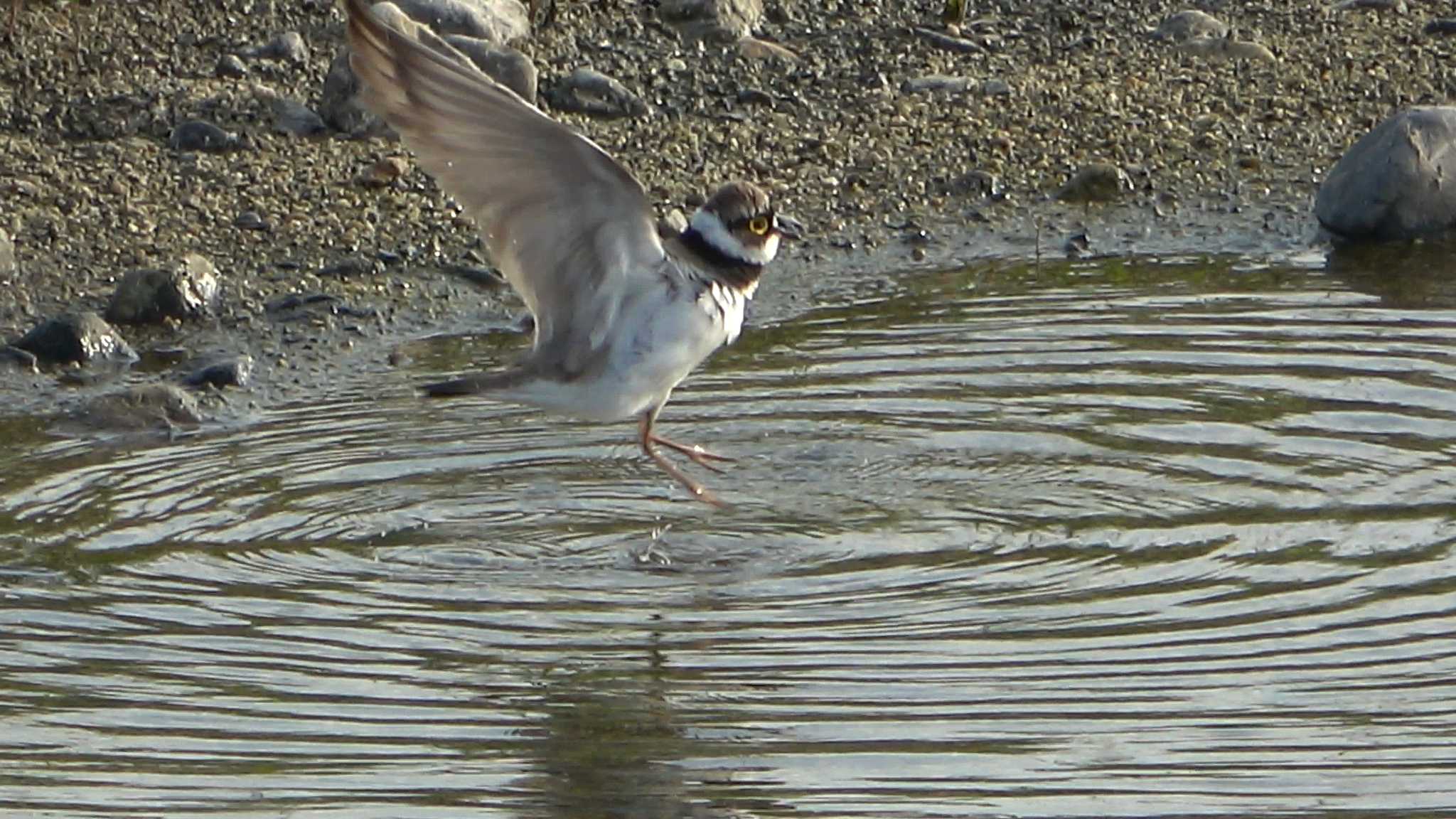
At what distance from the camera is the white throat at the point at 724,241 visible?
7.59 m

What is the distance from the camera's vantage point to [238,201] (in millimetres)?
10141

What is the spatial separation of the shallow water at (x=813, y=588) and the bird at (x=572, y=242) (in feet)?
1.37

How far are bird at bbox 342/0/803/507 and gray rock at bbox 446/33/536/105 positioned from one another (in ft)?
9.88

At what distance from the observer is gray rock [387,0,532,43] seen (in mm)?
11320

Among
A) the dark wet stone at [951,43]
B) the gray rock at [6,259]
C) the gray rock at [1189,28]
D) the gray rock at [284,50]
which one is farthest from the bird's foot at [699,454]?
the gray rock at [1189,28]

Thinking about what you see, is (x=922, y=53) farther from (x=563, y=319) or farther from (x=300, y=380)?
(x=563, y=319)

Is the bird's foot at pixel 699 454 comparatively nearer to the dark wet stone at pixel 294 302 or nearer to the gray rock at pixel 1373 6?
the dark wet stone at pixel 294 302

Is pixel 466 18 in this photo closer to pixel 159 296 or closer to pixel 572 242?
pixel 159 296

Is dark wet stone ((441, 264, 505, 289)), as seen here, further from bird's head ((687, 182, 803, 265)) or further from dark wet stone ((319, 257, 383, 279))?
bird's head ((687, 182, 803, 265))

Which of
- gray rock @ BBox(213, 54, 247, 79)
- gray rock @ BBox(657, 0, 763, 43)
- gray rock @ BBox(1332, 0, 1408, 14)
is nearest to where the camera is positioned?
gray rock @ BBox(213, 54, 247, 79)

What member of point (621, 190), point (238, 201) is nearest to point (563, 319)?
point (621, 190)

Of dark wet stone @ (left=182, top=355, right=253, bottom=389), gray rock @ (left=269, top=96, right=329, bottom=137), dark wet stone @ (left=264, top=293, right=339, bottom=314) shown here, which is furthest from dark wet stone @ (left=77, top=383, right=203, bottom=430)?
gray rock @ (left=269, top=96, right=329, bottom=137)

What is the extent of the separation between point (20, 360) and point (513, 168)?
2.72 metres

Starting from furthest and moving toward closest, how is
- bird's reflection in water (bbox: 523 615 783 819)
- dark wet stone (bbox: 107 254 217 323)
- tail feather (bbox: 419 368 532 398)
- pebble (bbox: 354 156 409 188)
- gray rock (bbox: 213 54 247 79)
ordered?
gray rock (bbox: 213 54 247 79) → pebble (bbox: 354 156 409 188) → dark wet stone (bbox: 107 254 217 323) → tail feather (bbox: 419 368 532 398) → bird's reflection in water (bbox: 523 615 783 819)
